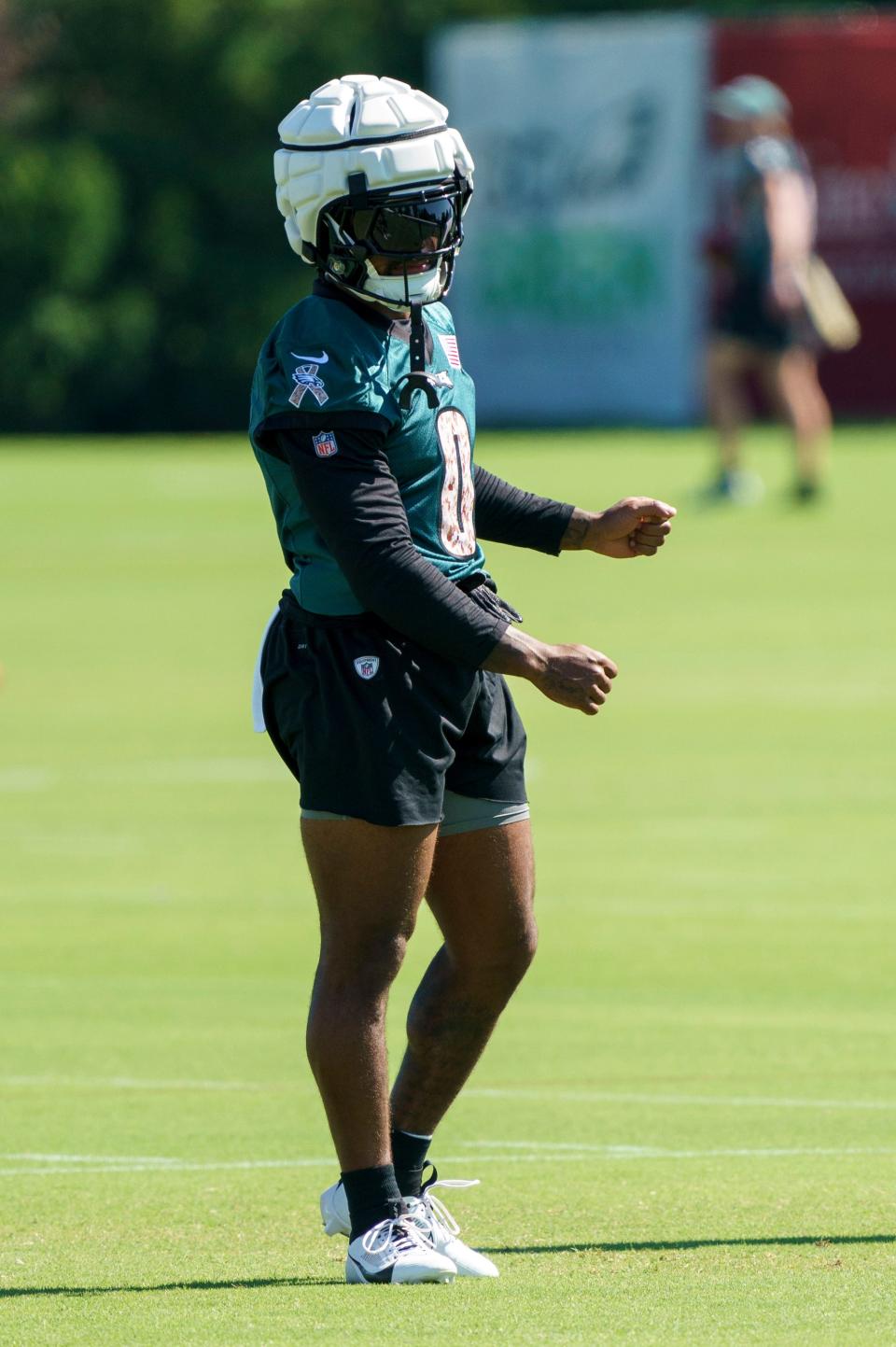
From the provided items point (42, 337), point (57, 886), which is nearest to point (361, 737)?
point (57, 886)

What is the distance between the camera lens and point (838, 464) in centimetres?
2414

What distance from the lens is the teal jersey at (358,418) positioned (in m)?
4.75

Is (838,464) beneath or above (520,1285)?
beneath

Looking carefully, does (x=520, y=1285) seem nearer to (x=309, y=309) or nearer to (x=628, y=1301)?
(x=628, y=1301)

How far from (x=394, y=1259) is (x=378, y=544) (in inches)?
53.3

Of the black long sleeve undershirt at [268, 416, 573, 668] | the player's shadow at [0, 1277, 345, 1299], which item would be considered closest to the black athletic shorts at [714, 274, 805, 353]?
the black long sleeve undershirt at [268, 416, 573, 668]

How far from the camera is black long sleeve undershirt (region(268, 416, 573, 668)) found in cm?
470

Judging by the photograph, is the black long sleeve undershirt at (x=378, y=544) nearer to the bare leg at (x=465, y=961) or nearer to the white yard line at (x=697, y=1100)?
the bare leg at (x=465, y=961)

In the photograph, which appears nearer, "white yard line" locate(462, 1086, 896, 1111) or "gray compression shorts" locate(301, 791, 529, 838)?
"gray compression shorts" locate(301, 791, 529, 838)

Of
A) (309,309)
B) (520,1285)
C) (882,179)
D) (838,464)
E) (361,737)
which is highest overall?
(309,309)

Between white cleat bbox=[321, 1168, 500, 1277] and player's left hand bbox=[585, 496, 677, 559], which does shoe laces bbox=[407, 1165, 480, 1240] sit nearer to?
white cleat bbox=[321, 1168, 500, 1277]

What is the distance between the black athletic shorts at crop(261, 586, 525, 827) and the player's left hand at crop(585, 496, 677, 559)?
1.92 feet

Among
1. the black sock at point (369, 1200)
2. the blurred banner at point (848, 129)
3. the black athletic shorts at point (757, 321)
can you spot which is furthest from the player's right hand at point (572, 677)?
the blurred banner at point (848, 129)

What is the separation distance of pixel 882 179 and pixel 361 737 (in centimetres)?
2518
